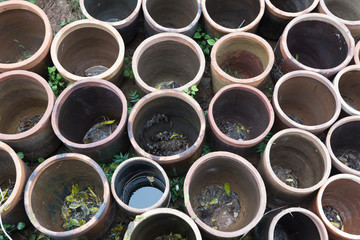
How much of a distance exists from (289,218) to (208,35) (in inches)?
96.2

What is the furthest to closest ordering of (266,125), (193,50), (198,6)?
1. (198,6)
2. (193,50)
3. (266,125)

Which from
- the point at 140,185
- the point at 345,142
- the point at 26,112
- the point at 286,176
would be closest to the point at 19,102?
Result: the point at 26,112

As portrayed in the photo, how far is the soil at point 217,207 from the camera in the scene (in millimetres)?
3400

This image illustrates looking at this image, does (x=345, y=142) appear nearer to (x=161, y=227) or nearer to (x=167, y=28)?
(x=161, y=227)

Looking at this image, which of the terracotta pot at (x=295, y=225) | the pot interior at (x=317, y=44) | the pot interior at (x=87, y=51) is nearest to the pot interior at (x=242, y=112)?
the terracotta pot at (x=295, y=225)

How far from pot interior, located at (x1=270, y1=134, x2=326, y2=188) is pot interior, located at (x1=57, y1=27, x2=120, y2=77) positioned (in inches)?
91.4

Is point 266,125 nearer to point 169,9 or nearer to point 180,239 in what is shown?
point 180,239

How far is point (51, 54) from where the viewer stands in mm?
3570

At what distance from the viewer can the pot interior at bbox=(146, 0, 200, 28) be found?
4121 millimetres

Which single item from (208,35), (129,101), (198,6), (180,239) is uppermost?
(198,6)

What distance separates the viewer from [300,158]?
11.5 ft

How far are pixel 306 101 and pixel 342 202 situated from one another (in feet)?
4.14

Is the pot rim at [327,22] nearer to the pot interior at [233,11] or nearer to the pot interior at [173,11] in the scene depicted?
the pot interior at [233,11]

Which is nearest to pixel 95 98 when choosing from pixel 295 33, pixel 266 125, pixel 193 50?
pixel 193 50
